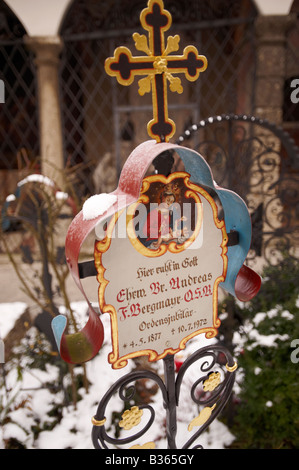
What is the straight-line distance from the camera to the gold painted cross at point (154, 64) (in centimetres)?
121

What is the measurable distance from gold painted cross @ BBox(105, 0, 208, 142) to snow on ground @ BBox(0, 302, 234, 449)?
1.67m

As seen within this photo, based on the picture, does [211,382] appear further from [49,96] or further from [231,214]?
[49,96]

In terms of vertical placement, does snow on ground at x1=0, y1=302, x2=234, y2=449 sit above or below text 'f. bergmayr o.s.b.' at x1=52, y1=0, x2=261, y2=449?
below

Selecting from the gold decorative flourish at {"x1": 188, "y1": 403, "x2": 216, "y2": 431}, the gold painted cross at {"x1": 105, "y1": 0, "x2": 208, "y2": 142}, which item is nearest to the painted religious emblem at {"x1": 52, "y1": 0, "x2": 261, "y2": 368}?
the gold painted cross at {"x1": 105, "y1": 0, "x2": 208, "y2": 142}

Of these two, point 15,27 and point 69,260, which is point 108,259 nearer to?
point 69,260

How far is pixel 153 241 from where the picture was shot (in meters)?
1.27

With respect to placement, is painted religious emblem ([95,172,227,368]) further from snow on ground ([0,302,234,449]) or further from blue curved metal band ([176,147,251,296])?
snow on ground ([0,302,234,449])

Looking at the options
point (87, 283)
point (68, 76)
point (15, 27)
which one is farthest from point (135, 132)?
point (87, 283)

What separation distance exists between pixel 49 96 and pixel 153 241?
4538mm

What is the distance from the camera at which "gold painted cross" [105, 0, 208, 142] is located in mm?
1212

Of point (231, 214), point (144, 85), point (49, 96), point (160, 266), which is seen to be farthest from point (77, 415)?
point (49, 96)

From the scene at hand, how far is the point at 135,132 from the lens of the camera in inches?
241
